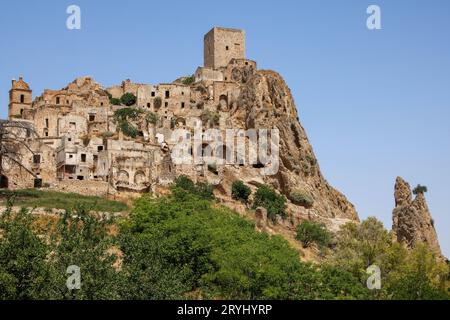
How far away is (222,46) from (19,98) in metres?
27.1

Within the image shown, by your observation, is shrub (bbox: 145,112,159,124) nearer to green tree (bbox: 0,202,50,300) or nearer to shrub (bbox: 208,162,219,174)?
shrub (bbox: 208,162,219,174)

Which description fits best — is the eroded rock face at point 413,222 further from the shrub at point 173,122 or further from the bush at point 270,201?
the shrub at point 173,122

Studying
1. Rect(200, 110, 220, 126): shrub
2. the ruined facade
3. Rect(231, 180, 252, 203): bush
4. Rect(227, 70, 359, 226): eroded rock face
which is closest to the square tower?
the ruined facade

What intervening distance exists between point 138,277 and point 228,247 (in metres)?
12.1

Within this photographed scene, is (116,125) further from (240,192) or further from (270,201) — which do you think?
(270,201)

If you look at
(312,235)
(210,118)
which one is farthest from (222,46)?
(312,235)

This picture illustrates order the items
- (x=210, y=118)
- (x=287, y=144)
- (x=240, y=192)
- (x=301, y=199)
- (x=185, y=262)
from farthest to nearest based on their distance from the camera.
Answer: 1. (x=210, y=118)
2. (x=287, y=144)
3. (x=301, y=199)
4. (x=240, y=192)
5. (x=185, y=262)

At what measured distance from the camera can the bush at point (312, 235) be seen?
79744 millimetres

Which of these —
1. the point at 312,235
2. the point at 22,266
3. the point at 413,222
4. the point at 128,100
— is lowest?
the point at 22,266

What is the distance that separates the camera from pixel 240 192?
276 feet

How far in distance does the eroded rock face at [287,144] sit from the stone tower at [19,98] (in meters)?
21.8

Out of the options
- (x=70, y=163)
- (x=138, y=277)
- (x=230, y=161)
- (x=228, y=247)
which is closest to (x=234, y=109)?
(x=230, y=161)

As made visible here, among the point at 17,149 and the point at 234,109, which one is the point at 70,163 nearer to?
the point at 17,149

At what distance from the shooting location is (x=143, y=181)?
76.8 metres
